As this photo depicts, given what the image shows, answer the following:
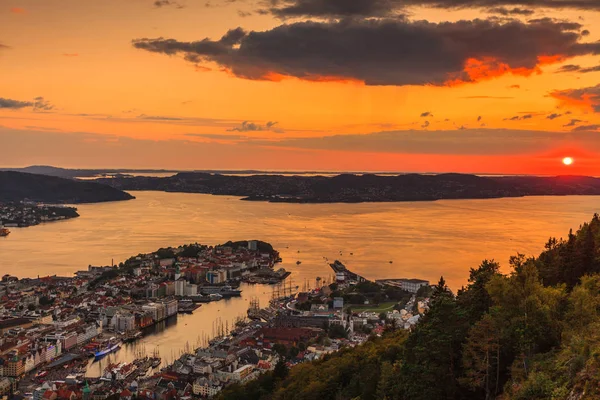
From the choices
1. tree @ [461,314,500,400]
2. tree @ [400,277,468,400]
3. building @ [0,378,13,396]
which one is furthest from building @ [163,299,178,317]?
tree @ [461,314,500,400]

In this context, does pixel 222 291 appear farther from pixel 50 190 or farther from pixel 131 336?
pixel 50 190

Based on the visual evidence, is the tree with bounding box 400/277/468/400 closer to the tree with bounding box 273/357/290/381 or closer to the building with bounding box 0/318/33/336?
the tree with bounding box 273/357/290/381

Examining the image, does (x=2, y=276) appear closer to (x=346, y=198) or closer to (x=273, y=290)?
(x=273, y=290)

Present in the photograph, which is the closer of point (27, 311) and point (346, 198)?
point (27, 311)

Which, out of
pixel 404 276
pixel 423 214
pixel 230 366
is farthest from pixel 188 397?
pixel 423 214

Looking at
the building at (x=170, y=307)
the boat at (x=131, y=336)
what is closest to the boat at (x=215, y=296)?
the building at (x=170, y=307)

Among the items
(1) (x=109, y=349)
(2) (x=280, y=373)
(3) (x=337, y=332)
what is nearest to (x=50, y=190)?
(1) (x=109, y=349)
